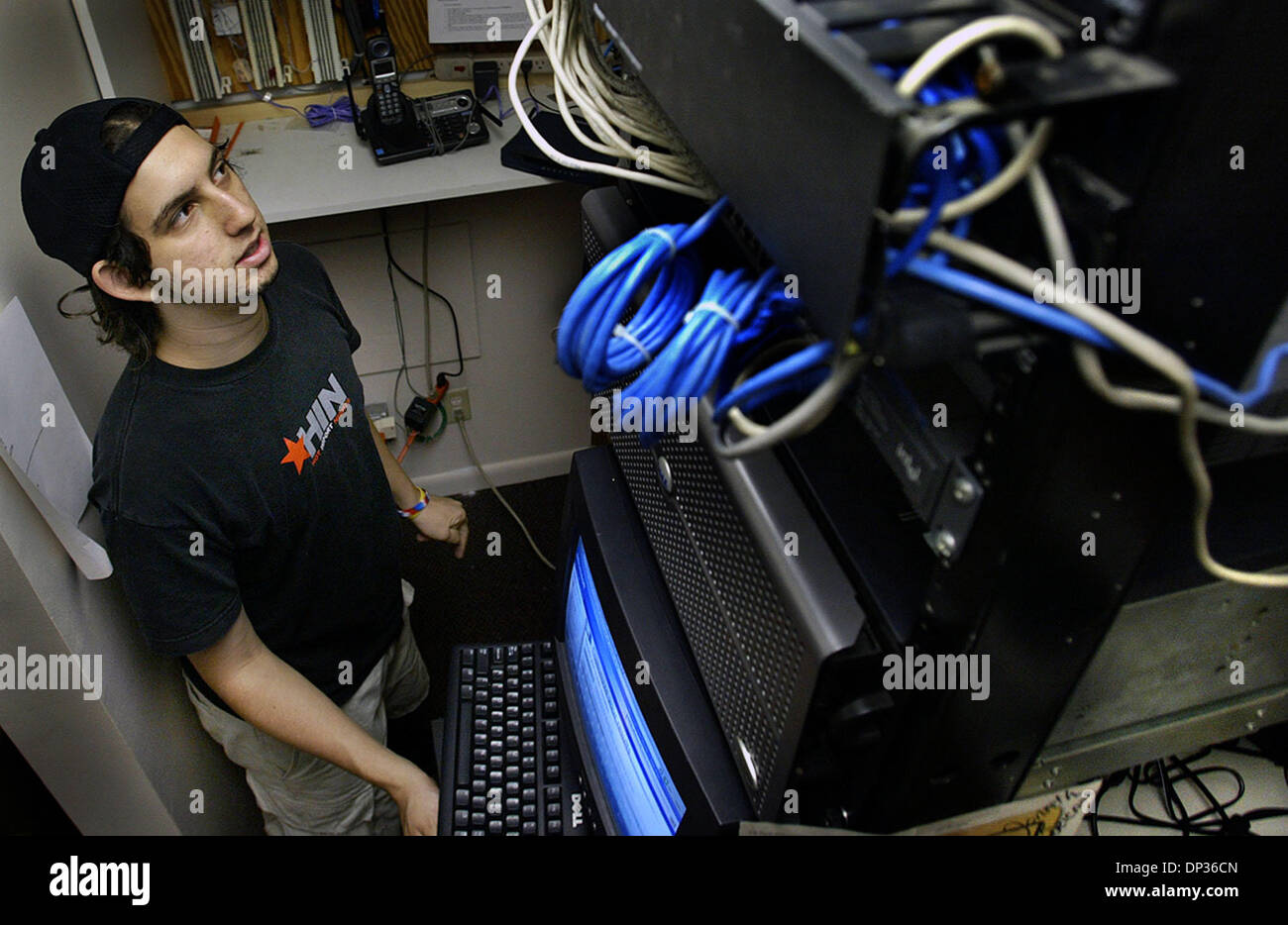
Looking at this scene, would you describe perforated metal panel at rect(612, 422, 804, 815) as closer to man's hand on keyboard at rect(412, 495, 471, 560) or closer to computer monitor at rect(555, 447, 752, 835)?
computer monitor at rect(555, 447, 752, 835)

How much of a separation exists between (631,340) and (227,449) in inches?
32.8

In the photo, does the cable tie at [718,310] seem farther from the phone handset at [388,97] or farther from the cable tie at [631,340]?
Result: the phone handset at [388,97]

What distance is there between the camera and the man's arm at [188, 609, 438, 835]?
1.19 m

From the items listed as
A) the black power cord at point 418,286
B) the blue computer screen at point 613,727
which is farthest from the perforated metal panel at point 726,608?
the black power cord at point 418,286

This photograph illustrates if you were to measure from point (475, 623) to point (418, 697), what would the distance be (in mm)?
322

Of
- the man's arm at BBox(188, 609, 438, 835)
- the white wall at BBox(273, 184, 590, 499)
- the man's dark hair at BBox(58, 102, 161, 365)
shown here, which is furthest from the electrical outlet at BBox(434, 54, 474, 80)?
the man's arm at BBox(188, 609, 438, 835)

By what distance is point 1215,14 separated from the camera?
32 cm

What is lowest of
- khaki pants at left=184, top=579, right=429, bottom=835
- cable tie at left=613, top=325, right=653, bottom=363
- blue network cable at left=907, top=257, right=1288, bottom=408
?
khaki pants at left=184, top=579, right=429, bottom=835

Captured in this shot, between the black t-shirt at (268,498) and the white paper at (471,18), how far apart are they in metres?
0.69

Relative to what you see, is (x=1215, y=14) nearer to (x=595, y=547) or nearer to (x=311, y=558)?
(x=595, y=547)

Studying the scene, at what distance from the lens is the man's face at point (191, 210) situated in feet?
3.55

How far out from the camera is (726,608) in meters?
0.65

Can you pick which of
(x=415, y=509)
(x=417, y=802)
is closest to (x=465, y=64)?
(x=415, y=509)

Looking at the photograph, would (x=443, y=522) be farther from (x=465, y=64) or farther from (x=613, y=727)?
(x=465, y=64)
